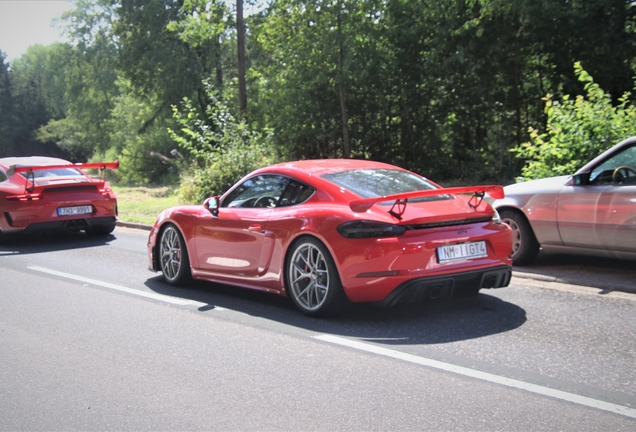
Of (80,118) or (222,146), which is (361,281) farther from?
(80,118)

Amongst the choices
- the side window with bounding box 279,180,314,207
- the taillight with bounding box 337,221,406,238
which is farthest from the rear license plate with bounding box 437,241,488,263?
the side window with bounding box 279,180,314,207

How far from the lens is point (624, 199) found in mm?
7523

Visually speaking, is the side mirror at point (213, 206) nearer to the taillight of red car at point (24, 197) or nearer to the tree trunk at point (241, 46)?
the taillight of red car at point (24, 197)

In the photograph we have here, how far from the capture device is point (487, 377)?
4707mm

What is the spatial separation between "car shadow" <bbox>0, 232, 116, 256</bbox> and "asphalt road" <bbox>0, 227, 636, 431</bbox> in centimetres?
451

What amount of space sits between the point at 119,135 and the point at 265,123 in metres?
30.0

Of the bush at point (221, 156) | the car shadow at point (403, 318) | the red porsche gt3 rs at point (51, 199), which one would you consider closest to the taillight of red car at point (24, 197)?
the red porsche gt3 rs at point (51, 199)

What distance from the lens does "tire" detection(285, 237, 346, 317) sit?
243 inches

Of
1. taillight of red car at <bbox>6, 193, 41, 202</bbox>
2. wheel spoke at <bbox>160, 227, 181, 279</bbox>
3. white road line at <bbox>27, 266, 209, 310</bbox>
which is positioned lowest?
white road line at <bbox>27, 266, 209, 310</bbox>

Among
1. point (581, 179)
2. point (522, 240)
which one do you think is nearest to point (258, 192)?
point (522, 240)

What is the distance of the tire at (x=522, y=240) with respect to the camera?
870 centimetres

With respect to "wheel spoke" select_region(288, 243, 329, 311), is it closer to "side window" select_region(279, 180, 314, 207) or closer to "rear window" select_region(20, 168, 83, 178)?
"side window" select_region(279, 180, 314, 207)

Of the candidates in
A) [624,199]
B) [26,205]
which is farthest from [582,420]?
[26,205]

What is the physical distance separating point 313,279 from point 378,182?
113cm
